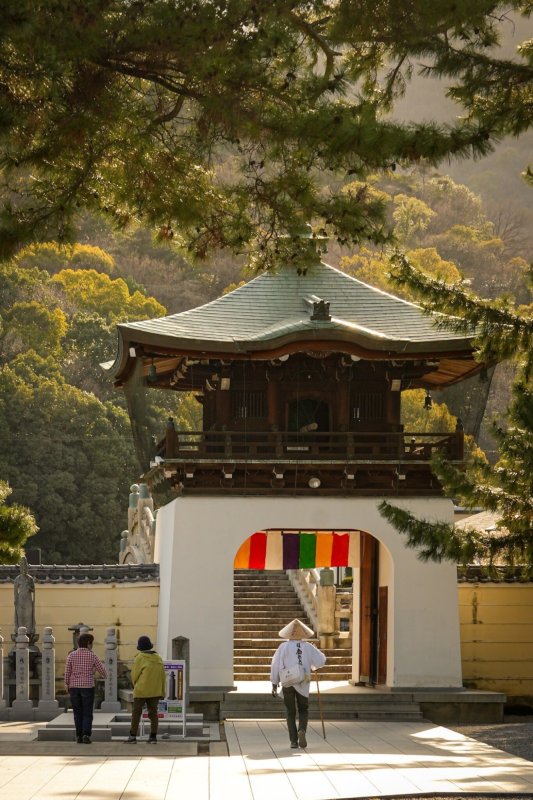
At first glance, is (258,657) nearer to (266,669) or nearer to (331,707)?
(266,669)

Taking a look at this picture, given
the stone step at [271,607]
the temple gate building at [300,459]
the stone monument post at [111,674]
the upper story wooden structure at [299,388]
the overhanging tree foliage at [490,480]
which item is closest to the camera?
the overhanging tree foliage at [490,480]

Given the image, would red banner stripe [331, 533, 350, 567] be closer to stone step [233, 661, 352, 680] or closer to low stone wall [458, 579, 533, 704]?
stone step [233, 661, 352, 680]

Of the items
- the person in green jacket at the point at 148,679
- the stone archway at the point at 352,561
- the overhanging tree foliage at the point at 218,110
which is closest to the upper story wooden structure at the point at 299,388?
the stone archway at the point at 352,561

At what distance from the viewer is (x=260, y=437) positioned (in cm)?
2272

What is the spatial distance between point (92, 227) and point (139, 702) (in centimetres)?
6438

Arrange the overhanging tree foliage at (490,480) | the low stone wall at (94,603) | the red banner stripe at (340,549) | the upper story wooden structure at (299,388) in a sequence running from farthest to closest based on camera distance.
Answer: the red banner stripe at (340,549), the low stone wall at (94,603), the upper story wooden structure at (299,388), the overhanging tree foliage at (490,480)

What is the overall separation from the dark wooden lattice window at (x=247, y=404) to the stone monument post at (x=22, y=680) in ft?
16.1

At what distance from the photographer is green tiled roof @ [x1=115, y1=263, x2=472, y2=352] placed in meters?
21.7

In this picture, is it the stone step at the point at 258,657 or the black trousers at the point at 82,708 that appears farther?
the stone step at the point at 258,657

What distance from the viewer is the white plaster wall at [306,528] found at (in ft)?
72.7

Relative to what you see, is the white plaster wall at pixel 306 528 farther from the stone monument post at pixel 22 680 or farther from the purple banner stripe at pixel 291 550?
the purple banner stripe at pixel 291 550

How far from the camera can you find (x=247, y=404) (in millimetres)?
22938

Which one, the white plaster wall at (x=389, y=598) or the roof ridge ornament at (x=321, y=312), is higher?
the roof ridge ornament at (x=321, y=312)

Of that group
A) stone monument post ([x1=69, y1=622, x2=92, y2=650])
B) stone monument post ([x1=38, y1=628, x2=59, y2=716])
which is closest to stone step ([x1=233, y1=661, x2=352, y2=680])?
stone monument post ([x1=69, y1=622, x2=92, y2=650])
